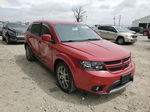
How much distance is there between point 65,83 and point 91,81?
0.85 metres

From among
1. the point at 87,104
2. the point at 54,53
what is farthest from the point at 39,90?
the point at 87,104

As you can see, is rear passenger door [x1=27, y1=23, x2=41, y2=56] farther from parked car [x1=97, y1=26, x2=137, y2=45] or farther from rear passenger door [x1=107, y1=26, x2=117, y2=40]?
rear passenger door [x1=107, y1=26, x2=117, y2=40]

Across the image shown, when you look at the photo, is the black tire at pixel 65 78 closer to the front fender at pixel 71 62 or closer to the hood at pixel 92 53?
the front fender at pixel 71 62

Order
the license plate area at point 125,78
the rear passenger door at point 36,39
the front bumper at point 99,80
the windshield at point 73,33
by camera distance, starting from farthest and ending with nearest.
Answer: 1. the rear passenger door at point 36,39
2. the windshield at point 73,33
3. the license plate area at point 125,78
4. the front bumper at point 99,80

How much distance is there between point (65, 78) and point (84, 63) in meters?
0.77

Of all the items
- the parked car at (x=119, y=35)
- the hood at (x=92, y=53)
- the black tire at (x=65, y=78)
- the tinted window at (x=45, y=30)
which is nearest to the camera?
the hood at (x=92, y=53)

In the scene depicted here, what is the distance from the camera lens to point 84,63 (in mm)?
2564

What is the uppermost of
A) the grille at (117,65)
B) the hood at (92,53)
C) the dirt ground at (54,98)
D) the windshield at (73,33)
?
the windshield at (73,33)

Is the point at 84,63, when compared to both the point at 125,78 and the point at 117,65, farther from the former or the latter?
the point at 125,78

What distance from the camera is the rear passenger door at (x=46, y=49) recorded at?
3568mm

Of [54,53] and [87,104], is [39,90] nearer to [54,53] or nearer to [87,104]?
[54,53]

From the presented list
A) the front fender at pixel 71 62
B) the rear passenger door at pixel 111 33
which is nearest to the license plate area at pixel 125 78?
the front fender at pixel 71 62

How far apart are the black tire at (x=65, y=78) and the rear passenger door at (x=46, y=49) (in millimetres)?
494

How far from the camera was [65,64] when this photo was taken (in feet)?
9.75
